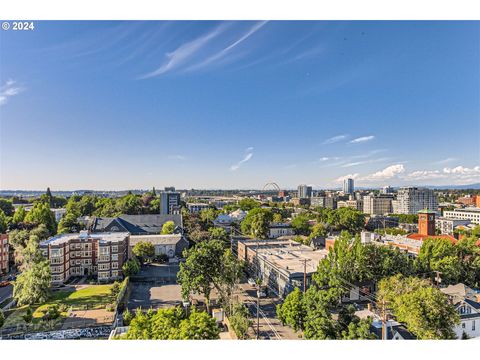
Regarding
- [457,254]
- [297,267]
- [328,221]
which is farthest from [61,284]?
[328,221]

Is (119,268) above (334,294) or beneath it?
beneath

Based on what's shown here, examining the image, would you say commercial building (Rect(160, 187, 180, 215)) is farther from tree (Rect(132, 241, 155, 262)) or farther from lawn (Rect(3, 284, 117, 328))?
lawn (Rect(3, 284, 117, 328))

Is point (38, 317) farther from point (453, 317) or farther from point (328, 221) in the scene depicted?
point (328, 221)

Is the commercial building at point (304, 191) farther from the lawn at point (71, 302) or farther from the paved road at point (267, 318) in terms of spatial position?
the lawn at point (71, 302)

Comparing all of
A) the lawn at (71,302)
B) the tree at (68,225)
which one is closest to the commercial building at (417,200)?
the tree at (68,225)

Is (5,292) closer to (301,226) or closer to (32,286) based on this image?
(32,286)

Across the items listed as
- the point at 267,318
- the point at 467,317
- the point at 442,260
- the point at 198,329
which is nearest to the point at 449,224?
the point at 442,260

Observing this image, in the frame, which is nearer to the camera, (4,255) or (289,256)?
(289,256)
